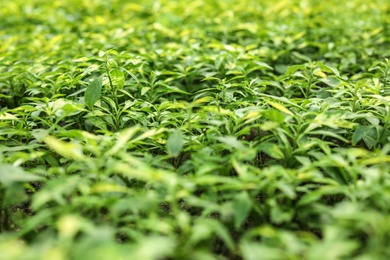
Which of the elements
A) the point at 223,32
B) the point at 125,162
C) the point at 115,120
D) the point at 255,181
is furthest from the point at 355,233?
the point at 223,32

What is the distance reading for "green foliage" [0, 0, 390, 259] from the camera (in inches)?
55.5

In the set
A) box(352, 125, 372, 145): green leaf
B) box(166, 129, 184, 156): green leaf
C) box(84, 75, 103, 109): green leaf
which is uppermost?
box(84, 75, 103, 109): green leaf

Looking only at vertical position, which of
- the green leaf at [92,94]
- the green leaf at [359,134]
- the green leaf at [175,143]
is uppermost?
the green leaf at [92,94]

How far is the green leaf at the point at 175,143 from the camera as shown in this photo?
1.78 m

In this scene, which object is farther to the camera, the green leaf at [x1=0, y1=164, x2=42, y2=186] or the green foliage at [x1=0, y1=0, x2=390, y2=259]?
the green leaf at [x1=0, y1=164, x2=42, y2=186]

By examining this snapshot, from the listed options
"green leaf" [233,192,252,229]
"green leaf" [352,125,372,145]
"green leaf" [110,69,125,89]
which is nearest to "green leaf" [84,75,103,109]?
"green leaf" [110,69,125,89]

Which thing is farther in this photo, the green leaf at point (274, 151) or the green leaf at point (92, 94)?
the green leaf at point (92, 94)

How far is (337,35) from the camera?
3.70 m

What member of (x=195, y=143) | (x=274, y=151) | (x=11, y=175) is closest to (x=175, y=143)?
(x=195, y=143)

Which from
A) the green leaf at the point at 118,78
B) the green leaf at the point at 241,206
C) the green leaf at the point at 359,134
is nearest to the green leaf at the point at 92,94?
the green leaf at the point at 118,78

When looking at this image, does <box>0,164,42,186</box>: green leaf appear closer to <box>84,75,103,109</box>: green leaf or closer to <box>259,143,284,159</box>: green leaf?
<box>84,75,103,109</box>: green leaf

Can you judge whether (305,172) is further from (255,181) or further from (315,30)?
(315,30)

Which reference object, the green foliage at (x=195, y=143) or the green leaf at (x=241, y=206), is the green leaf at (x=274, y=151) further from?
the green leaf at (x=241, y=206)

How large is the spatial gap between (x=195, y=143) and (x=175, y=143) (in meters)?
0.18
